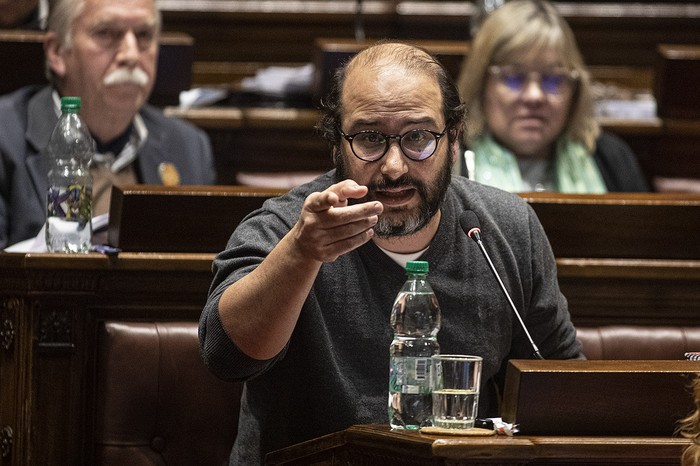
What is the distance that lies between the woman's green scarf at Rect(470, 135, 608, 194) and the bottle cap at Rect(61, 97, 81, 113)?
1.19 metres

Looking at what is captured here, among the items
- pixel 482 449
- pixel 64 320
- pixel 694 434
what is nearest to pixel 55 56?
pixel 64 320

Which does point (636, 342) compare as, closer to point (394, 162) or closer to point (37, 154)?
point (394, 162)

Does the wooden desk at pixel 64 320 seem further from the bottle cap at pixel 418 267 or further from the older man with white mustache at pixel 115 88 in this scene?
the older man with white mustache at pixel 115 88

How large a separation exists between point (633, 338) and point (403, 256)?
570 millimetres

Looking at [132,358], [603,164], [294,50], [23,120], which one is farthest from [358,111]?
[294,50]

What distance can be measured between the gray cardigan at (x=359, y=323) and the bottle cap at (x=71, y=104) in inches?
24.6

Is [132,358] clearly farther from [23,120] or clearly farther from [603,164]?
[603,164]

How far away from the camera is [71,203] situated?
2.44m

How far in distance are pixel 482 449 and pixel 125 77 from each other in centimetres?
199

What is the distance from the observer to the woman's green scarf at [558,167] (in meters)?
3.35

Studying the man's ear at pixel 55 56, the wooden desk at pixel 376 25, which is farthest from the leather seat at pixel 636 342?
the wooden desk at pixel 376 25

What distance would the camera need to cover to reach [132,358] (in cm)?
224

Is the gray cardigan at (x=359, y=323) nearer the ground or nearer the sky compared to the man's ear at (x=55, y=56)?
nearer the ground

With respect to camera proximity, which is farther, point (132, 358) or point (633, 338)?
point (633, 338)
